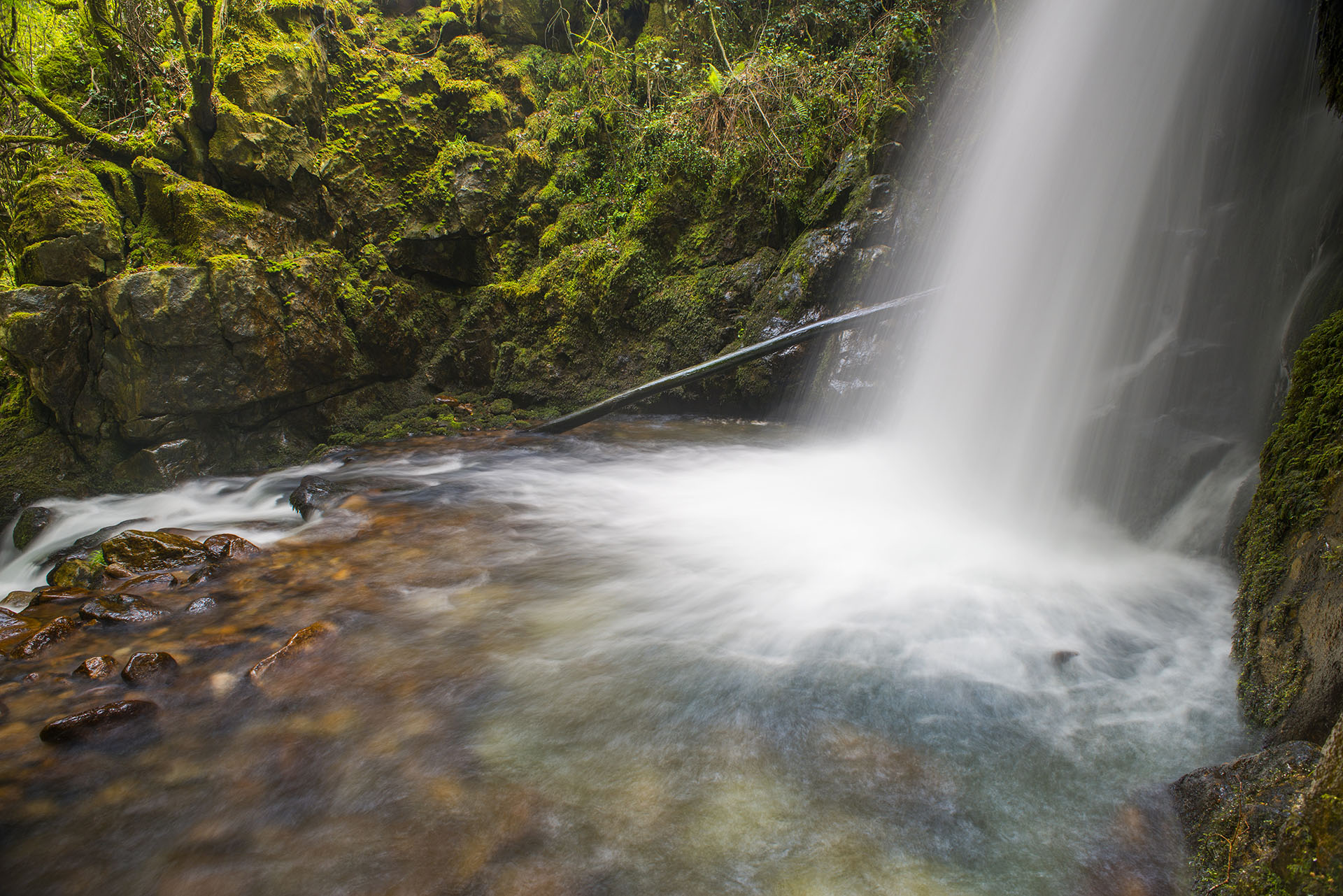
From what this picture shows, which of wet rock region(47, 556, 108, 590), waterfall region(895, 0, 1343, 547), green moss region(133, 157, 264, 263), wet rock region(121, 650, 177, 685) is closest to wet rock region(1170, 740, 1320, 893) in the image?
waterfall region(895, 0, 1343, 547)

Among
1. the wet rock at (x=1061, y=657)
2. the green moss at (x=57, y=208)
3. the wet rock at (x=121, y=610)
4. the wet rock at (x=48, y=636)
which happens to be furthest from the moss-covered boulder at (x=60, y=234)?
the wet rock at (x=1061, y=657)

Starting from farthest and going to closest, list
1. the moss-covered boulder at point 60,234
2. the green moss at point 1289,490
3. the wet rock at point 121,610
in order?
the moss-covered boulder at point 60,234, the wet rock at point 121,610, the green moss at point 1289,490

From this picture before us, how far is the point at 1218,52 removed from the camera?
3684mm

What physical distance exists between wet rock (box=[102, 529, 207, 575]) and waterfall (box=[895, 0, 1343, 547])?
5866mm

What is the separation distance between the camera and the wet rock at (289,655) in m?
2.54

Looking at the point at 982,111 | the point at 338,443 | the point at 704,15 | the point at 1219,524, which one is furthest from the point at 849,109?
the point at 338,443

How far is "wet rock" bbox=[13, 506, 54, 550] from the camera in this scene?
541cm

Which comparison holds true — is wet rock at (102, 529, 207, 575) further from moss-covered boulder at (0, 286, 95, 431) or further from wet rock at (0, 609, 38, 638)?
moss-covered boulder at (0, 286, 95, 431)

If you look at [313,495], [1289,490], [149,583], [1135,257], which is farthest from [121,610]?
[1135,257]

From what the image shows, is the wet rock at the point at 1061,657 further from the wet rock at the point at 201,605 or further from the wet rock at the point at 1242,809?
A: the wet rock at the point at 201,605

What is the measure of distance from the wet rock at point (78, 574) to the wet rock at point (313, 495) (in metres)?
1.27

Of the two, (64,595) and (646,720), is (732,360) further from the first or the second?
(64,595)

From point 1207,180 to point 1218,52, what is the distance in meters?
0.78

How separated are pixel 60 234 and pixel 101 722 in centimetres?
676
